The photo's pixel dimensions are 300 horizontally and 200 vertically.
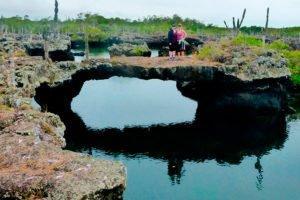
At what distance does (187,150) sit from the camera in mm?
34688

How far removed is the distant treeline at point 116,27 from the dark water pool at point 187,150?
51.4 metres

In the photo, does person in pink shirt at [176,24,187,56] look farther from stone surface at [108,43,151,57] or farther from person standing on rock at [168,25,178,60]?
stone surface at [108,43,151,57]

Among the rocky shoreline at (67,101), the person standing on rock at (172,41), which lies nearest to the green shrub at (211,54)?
the rocky shoreline at (67,101)

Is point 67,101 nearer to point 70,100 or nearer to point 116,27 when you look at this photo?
point 70,100

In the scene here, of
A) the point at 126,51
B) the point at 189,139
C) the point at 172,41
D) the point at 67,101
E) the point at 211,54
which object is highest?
the point at 172,41

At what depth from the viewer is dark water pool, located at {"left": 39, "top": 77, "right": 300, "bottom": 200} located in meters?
27.2

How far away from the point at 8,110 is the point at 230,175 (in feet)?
44.6

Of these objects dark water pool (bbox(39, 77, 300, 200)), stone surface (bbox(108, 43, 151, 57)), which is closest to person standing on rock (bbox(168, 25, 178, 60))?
dark water pool (bbox(39, 77, 300, 200))

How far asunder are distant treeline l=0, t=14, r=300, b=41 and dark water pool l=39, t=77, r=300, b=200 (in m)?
51.4

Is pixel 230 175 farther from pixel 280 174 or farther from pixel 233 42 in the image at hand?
pixel 233 42

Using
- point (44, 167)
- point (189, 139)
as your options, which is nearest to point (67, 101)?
point (189, 139)

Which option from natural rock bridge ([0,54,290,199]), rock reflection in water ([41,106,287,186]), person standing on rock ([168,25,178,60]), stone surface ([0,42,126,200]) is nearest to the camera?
stone surface ([0,42,126,200])

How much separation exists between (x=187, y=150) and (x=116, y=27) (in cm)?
9322

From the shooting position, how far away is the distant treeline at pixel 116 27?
108188 millimetres
